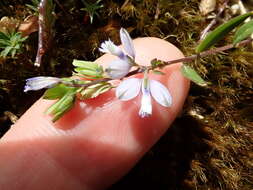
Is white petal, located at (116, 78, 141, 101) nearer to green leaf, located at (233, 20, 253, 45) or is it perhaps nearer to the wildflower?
the wildflower

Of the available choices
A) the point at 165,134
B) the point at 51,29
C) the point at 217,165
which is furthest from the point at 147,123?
the point at 51,29

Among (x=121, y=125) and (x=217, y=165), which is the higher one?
(x=121, y=125)

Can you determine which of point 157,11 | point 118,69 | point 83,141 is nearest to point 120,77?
point 118,69

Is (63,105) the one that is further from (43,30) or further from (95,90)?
(43,30)

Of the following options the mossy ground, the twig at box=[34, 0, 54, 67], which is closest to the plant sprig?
the twig at box=[34, 0, 54, 67]

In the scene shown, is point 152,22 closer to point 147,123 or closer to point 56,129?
point 147,123
